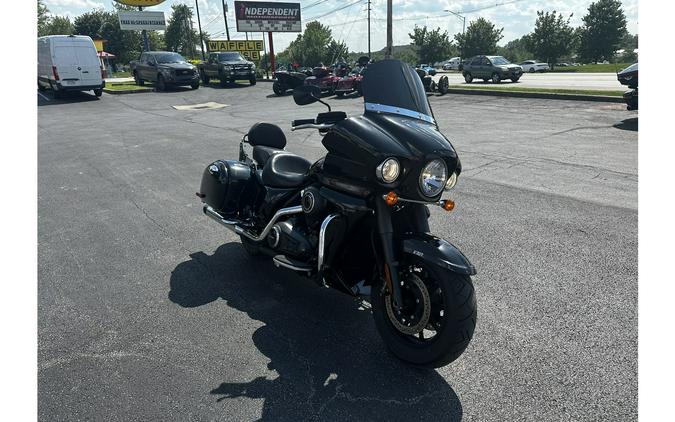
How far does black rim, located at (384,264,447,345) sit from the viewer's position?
288 centimetres

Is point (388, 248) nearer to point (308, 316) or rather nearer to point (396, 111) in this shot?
point (396, 111)

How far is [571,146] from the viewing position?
946 centimetres

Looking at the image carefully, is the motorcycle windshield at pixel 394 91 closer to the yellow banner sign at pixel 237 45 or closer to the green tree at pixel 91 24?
the yellow banner sign at pixel 237 45

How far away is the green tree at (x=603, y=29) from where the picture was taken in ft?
170

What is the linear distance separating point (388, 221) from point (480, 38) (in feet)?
216

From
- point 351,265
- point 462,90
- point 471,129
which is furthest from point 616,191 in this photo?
point 462,90

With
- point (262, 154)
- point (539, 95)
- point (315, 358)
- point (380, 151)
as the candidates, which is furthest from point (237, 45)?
point (315, 358)

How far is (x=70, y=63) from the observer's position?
21000mm

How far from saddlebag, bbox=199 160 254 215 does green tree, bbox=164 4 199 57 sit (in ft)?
270

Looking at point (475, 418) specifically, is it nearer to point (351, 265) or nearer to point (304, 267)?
point (351, 265)

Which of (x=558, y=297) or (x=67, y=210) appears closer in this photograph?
(x=558, y=297)

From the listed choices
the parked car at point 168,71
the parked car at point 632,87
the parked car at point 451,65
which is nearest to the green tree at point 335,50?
the parked car at point 451,65

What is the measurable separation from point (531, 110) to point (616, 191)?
→ 9552mm

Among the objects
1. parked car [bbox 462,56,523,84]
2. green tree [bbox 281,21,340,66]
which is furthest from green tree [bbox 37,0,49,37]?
parked car [bbox 462,56,523,84]
